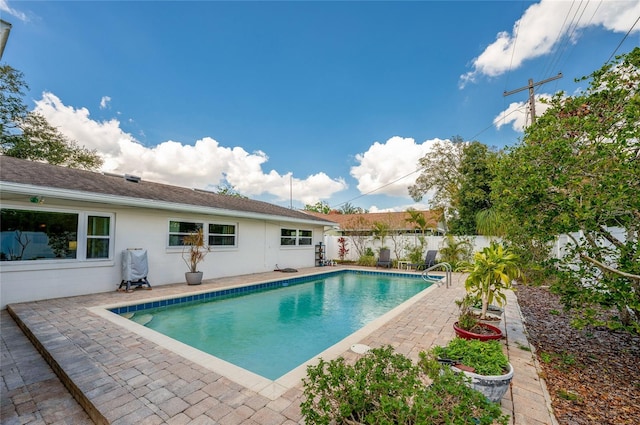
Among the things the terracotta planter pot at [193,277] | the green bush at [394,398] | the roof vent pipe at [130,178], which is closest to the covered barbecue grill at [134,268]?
Answer: the terracotta planter pot at [193,277]

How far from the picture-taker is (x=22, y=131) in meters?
17.7

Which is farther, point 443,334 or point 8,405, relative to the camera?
point 443,334

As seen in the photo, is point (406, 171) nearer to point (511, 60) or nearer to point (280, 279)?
point (511, 60)

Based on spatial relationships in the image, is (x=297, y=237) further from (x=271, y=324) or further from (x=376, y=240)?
(x=271, y=324)

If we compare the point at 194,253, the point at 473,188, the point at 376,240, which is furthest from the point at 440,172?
the point at 194,253

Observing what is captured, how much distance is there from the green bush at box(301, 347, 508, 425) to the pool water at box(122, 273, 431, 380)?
8.07ft

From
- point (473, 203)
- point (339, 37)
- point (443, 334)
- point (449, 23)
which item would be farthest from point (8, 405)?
point (473, 203)

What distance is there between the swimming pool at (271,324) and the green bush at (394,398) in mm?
1187

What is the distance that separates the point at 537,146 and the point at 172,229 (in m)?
9.86

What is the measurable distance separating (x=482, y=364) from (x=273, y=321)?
5044 mm

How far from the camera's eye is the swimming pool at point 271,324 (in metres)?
4.12

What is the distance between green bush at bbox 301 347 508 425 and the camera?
5.68ft

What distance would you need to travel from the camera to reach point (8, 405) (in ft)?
9.30

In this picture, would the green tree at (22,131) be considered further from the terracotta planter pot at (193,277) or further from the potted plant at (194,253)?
the terracotta planter pot at (193,277)
